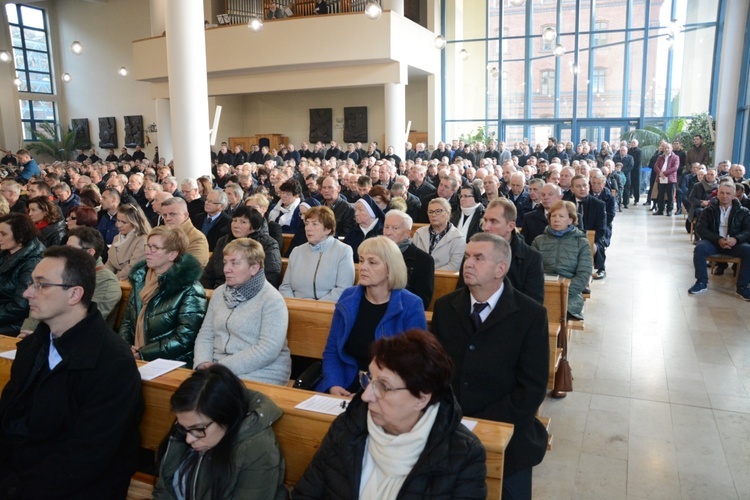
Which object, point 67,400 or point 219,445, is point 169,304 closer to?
point 67,400

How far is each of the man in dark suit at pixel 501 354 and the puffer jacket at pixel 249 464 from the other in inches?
33.2

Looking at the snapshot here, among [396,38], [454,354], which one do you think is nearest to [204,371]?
[454,354]

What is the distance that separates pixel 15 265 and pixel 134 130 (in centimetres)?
1922

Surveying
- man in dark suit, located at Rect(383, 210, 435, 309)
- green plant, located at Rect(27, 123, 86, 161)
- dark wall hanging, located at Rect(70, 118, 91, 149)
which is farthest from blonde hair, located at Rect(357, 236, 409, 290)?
dark wall hanging, located at Rect(70, 118, 91, 149)

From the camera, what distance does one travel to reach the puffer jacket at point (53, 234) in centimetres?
522

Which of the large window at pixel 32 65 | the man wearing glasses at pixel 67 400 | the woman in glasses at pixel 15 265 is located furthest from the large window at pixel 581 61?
the man wearing glasses at pixel 67 400

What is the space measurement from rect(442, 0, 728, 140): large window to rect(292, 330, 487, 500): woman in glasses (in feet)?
54.2

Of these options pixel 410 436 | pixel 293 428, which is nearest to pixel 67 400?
pixel 293 428

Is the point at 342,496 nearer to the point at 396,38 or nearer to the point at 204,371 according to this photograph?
the point at 204,371

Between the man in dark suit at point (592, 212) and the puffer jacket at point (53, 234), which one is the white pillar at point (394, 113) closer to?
the man in dark suit at point (592, 212)

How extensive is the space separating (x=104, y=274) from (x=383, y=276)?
1847mm

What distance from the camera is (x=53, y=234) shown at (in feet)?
17.3

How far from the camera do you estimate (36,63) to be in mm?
22531

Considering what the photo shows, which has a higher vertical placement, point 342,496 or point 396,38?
point 396,38
